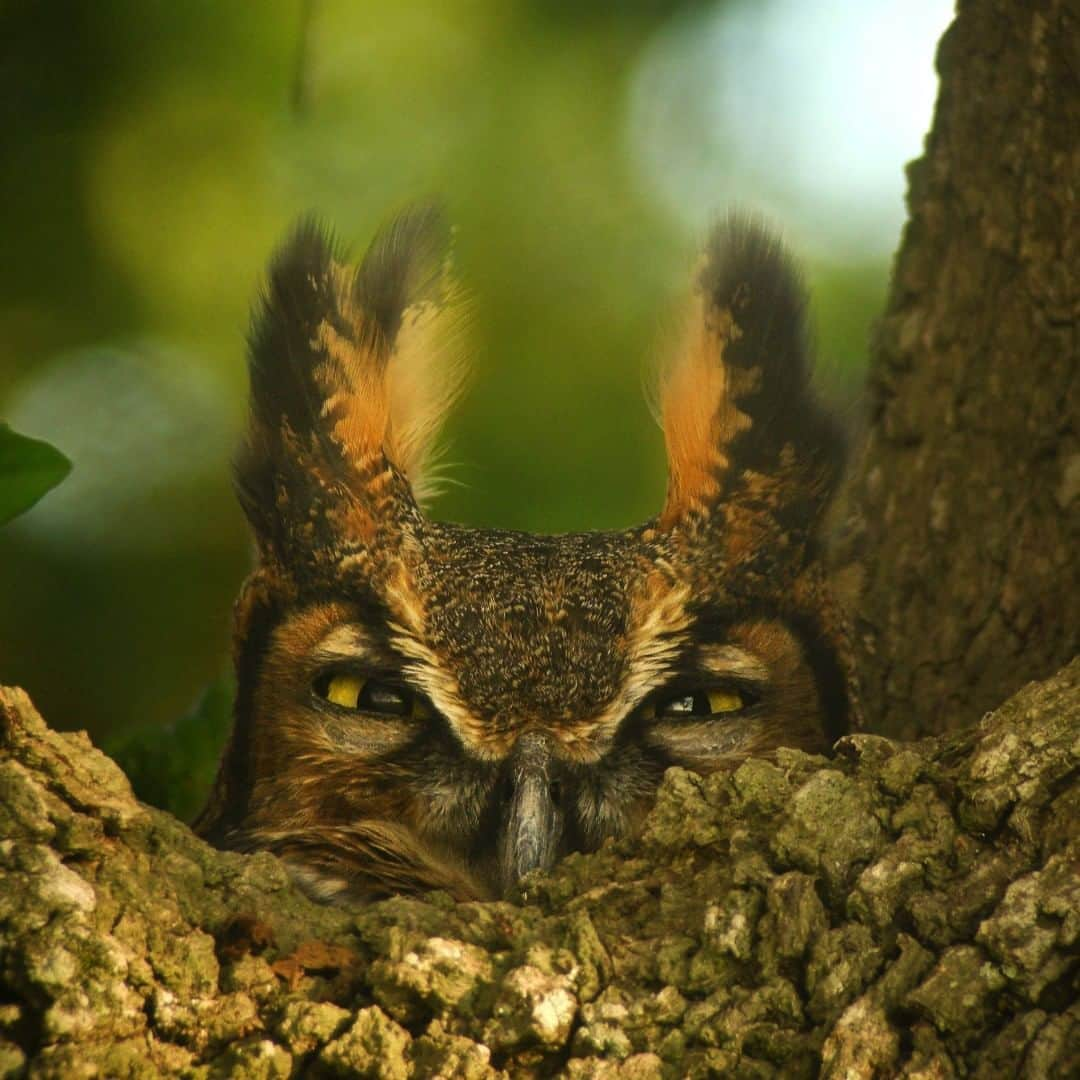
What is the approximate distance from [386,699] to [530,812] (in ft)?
0.89

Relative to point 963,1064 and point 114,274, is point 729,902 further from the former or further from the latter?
point 114,274

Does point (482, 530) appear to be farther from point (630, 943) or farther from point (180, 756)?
point (630, 943)

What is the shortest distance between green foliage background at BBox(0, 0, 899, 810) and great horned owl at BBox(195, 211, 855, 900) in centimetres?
63

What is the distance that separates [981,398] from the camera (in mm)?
2309

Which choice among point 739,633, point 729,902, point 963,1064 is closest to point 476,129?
point 739,633

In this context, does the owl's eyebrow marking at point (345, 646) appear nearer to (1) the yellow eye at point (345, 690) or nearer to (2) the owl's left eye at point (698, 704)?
(1) the yellow eye at point (345, 690)

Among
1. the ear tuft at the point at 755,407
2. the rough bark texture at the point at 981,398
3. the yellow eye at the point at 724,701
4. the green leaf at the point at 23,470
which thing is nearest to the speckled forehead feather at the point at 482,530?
the ear tuft at the point at 755,407

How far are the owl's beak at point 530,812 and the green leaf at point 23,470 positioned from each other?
0.61 meters

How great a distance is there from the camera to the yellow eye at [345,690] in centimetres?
180

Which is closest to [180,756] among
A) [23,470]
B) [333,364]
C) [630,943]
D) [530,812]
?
[333,364]

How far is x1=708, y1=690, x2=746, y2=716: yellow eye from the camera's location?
1802mm

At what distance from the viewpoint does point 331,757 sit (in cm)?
179

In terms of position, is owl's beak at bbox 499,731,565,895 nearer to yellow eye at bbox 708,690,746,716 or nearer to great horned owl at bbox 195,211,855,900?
great horned owl at bbox 195,211,855,900

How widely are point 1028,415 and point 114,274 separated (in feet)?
5.99
